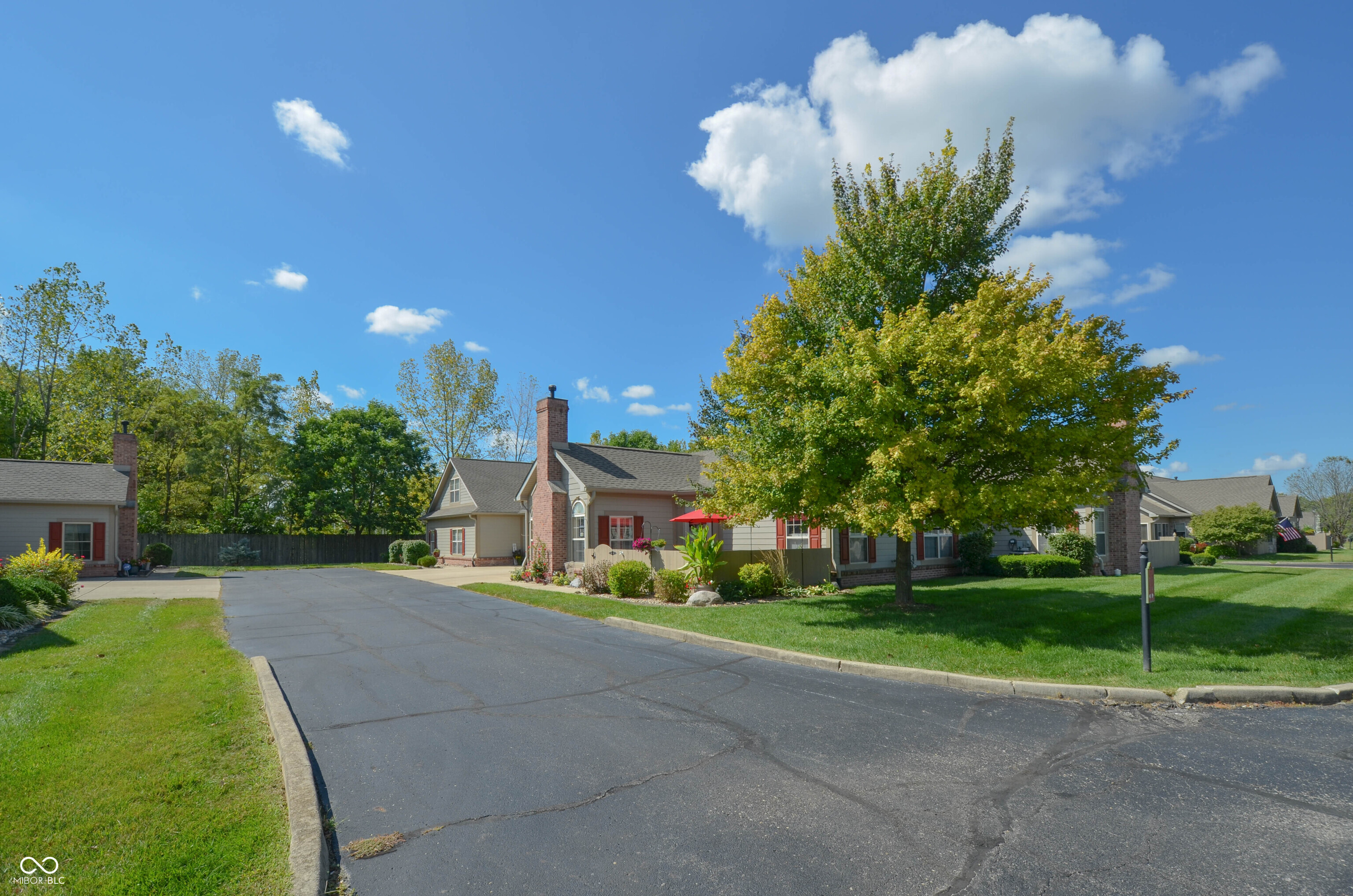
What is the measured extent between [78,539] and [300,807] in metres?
30.6

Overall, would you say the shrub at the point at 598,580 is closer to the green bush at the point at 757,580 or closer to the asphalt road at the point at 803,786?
the green bush at the point at 757,580

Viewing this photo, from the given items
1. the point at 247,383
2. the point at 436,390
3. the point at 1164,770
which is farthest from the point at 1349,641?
the point at 247,383

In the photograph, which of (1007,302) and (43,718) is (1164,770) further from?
(43,718)

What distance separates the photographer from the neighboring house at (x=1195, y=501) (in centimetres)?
3969

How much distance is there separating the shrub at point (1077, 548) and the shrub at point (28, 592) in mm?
26468

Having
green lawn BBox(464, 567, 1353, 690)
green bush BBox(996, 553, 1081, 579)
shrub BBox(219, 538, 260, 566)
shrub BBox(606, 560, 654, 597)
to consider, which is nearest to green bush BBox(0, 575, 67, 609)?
Answer: green lawn BBox(464, 567, 1353, 690)

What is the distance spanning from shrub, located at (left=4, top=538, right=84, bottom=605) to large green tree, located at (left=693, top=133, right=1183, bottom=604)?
16.0m

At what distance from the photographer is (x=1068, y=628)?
11.3 m

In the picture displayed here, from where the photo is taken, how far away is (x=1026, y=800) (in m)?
4.83

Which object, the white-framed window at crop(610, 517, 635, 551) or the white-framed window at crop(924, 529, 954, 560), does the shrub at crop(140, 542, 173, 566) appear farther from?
the white-framed window at crop(924, 529, 954, 560)

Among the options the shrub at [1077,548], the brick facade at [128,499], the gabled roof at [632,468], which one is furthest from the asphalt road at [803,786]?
the brick facade at [128,499]

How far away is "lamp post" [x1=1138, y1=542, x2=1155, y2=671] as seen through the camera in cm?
846

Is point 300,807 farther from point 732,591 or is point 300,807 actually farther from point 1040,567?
point 1040,567

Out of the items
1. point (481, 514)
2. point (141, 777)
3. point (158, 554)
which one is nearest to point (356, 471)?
point (158, 554)
